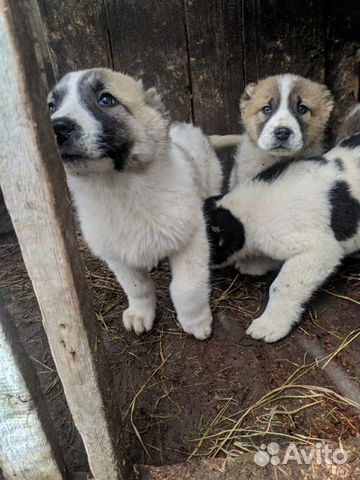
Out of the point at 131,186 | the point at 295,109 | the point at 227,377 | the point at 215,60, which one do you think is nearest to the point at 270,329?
the point at 227,377

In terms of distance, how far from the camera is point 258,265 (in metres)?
3.40

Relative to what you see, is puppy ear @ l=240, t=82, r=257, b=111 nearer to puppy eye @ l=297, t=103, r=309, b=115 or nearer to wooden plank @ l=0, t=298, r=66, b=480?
puppy eye @ l=297, t=103, r=309, b=115

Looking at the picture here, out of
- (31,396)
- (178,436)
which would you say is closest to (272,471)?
(178,436)

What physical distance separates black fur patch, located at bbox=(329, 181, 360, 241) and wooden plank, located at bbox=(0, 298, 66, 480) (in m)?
2.06

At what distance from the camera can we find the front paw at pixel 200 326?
Answer: 2.79m

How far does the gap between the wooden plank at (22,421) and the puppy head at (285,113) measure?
2.35 metres

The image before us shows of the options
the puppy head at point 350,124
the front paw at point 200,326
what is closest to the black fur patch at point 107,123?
the front paw at point 200,326

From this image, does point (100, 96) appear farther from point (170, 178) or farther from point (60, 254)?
point (60, 254)

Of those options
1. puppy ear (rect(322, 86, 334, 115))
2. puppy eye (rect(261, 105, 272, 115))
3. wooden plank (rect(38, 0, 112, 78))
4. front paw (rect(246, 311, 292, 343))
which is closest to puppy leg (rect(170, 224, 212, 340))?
front paw (rect(246, 311, 292, 343))

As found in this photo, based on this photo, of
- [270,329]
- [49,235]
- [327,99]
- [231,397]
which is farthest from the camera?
[327,99]

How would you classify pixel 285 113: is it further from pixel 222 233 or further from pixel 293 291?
pixel 293 291

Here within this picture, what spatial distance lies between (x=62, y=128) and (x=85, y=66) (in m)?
2.20

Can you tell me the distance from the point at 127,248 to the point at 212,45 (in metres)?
2.19

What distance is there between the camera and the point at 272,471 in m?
1.84
